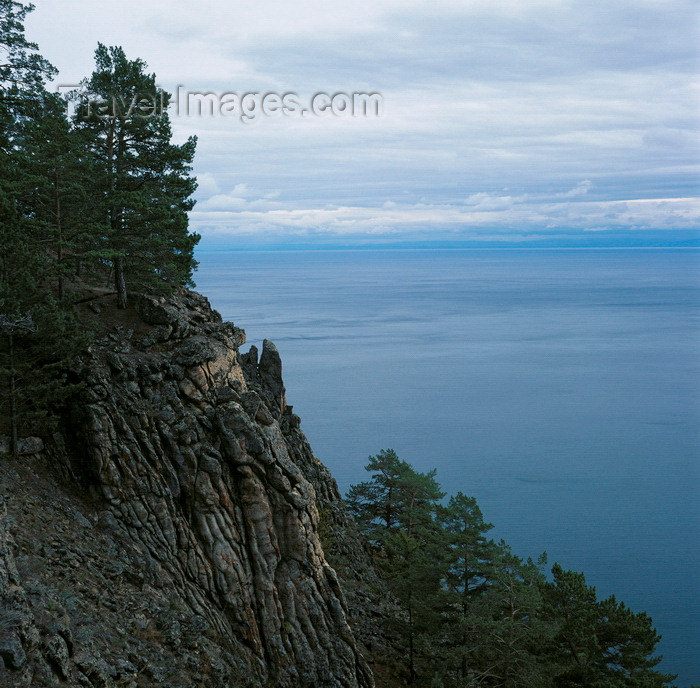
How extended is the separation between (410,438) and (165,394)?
73.9m

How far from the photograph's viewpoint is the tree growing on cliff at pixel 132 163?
89.5 ft

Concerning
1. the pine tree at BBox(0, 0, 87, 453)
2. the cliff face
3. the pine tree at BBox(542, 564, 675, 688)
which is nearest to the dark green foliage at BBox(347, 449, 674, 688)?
the pine tree at BBox(542, 564, 675, 688)

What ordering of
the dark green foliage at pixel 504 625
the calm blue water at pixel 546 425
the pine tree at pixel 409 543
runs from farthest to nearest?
the calm blue water at pixel 546 425 < the pine tree at pixel 409 543 < the dark green foliage at pixel 504 625

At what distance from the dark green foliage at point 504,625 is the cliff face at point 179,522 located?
3738 millimetres

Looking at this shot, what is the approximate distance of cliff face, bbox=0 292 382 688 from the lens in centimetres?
1744

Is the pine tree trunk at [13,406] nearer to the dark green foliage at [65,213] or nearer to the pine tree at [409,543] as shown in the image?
the dark green foliage at [65,213]

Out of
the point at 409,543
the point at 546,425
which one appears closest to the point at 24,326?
the point at 409,543

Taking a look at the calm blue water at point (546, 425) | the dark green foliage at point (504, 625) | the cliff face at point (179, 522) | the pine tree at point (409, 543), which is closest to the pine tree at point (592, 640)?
the dark green foliage at point (504, 625)

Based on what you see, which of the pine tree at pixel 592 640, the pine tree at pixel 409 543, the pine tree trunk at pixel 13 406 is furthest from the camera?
the pine tree at pixel 409 543

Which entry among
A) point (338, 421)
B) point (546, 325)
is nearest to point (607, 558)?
point (338, 421)

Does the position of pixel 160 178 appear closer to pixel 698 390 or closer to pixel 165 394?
pixel 165 394

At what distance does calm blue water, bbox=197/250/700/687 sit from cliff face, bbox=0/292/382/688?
43.9 metres

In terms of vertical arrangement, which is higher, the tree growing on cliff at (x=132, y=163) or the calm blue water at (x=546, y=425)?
the tree growing on cliff at (x=132, y=163)

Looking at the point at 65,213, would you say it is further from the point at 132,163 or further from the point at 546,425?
the point at 546,425
